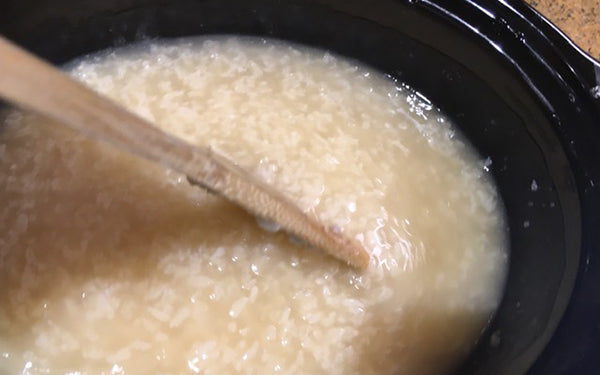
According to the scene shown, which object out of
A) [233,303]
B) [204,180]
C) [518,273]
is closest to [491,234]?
[518,273]

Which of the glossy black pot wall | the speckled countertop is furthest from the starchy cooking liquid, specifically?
the speckled countertop

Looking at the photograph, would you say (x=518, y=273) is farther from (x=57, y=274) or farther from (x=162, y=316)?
(x=57, y=274)

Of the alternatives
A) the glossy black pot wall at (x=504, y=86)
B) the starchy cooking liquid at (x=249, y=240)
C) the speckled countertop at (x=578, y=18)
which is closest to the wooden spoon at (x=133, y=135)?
the starchy cooking liquid at (x=249, y=240)

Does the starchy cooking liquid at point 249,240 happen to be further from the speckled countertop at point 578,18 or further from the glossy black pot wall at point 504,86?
the speckled countertop at point 578,18

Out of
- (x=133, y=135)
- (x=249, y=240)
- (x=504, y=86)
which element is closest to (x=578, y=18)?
(x=504, y=86)

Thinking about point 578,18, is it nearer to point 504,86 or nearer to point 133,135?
point 504,86
